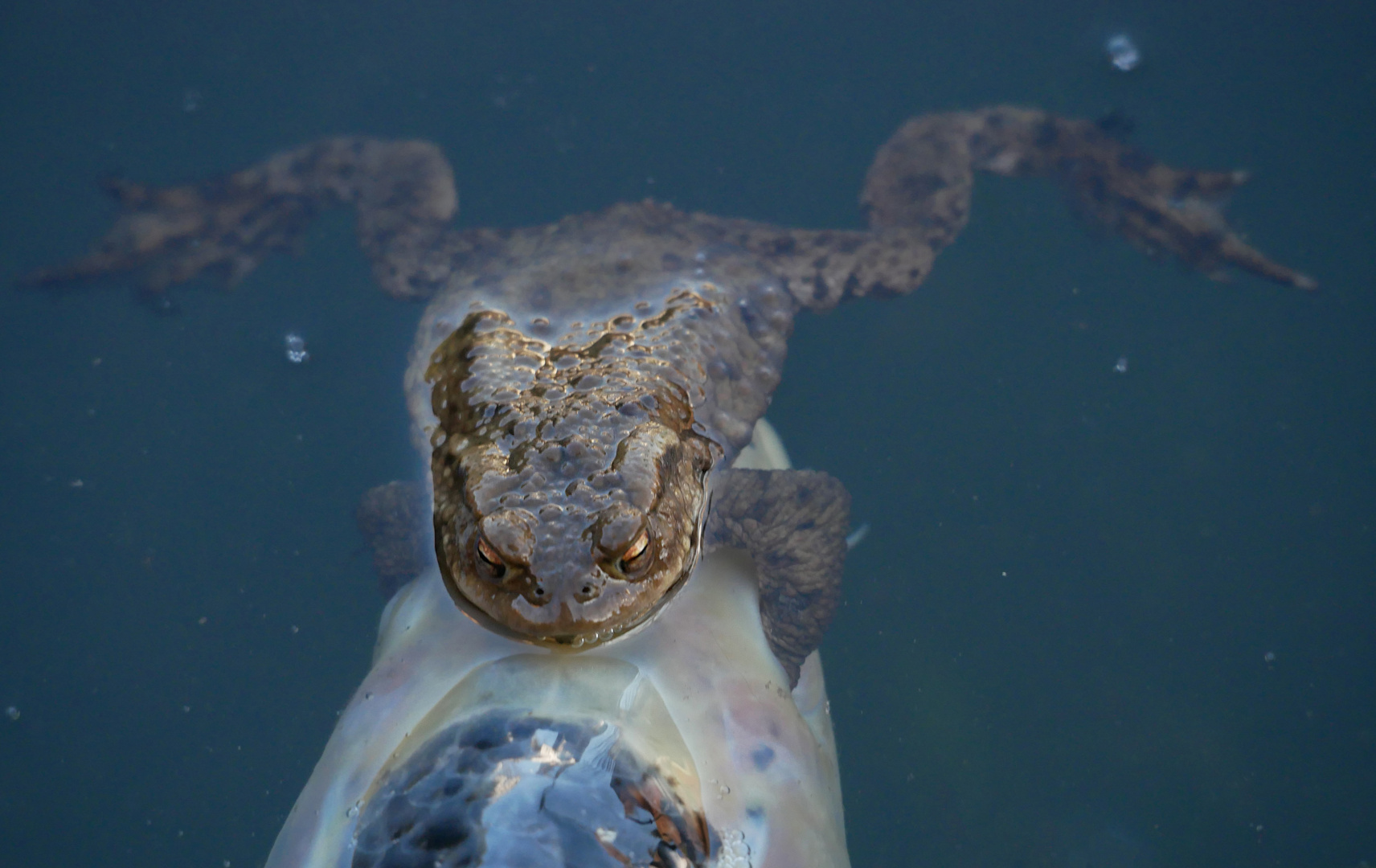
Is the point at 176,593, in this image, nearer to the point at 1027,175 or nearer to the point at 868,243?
the point at 868,243

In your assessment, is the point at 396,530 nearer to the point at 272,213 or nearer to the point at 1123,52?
the point at 272,213

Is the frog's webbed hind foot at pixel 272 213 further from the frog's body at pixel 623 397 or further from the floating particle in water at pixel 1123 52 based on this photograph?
the floating particle in water at pixel 1123 52

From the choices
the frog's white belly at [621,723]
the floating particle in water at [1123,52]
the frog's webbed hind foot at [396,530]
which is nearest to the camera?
the frog's white belly at [621,723]

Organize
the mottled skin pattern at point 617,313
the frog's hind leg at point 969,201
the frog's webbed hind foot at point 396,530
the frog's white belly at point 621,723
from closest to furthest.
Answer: the frog's white belly at point 621,723 < the mottled skin pattern at point 617,313 < the frog's webbed hind foot at point 396,530 < the frog's hind leg at point 969,201

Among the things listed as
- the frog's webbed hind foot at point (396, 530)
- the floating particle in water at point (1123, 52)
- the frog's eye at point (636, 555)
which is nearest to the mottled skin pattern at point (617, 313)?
the frog's eye at point (636, 555)

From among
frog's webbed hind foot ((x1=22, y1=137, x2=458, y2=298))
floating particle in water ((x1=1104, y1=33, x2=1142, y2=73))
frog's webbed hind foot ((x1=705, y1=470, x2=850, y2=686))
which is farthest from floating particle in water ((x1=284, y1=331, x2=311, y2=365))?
floating particle in water ((x1=1104, y1=33, x2=1142, y2=73))

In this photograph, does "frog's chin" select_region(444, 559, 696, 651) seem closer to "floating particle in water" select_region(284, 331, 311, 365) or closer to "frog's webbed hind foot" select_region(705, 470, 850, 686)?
"frog's webbed hind foot" select_region(705, 470, 850, 686)

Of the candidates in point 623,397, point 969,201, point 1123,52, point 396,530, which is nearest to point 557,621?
point 623,397
